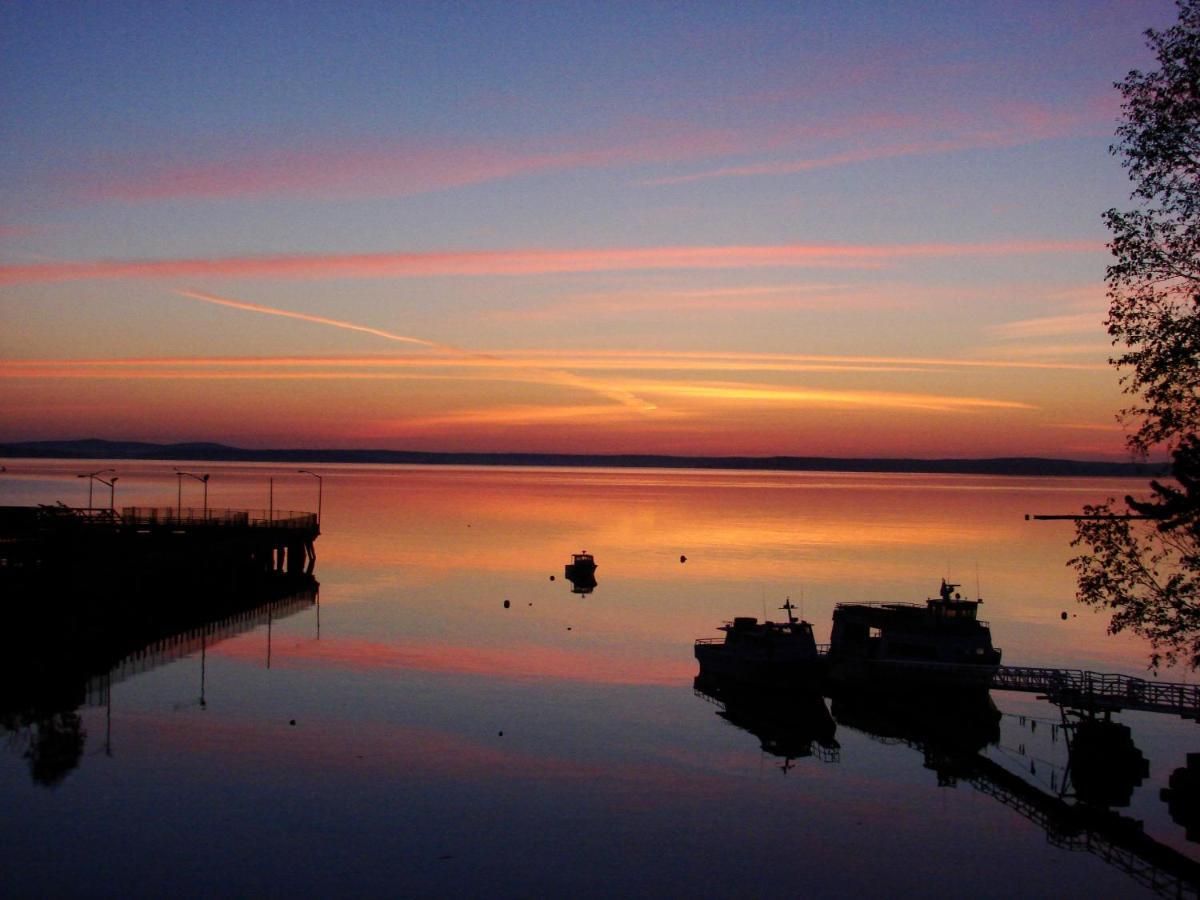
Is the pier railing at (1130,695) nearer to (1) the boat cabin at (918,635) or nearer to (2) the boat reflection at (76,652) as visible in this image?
(1) the boat cabin at (918,635)

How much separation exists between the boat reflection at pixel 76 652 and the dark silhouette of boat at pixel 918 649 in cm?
3435

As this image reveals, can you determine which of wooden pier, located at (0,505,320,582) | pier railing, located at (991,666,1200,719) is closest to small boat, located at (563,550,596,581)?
wooden pier, located at (0,505,320,582)

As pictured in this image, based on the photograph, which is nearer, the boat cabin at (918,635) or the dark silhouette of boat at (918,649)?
the dark silhouette of boat at (918,649)

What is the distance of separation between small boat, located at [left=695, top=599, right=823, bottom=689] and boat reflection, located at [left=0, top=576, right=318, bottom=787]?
27.0m

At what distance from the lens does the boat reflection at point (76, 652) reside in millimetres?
43906

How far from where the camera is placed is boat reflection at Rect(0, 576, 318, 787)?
4391cm

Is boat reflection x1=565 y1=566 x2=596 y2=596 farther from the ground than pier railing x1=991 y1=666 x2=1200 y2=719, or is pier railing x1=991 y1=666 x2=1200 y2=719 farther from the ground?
pier railing x1=991 y1=666 x2=1200 y2=719

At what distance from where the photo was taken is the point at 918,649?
6128cm

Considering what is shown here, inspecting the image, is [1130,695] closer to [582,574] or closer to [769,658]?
[769,658]

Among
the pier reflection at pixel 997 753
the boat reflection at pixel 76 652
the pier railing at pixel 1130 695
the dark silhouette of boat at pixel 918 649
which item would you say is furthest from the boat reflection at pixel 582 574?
the pier railing at pixel 1130 695

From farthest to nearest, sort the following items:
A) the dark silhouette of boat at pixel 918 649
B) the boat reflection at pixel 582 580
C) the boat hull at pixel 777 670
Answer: the boat reflection at pixel 582 580
the boat hull at pixel 777 670
the dark silhouette of boat at pixel 918 649

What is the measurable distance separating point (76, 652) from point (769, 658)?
37207mm

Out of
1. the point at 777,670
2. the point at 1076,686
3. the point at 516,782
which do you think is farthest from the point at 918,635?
the point at 516,782

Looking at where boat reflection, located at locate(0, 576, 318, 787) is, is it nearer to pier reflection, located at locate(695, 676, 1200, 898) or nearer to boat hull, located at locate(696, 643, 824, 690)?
pier reflection, located at locate(695, 676, 1200, 898)
